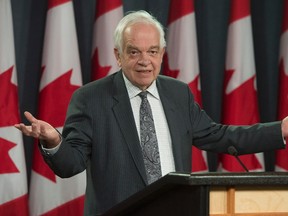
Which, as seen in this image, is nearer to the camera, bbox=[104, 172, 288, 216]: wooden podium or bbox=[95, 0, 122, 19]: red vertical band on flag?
bbox=[104, 172, 288, 216]: wooden podium

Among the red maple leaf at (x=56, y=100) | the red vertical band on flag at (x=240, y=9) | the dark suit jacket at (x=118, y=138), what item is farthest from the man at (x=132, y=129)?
the red vertical band on flag at (x=240, y=9)

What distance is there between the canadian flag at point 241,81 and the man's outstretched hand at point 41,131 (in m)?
2.09

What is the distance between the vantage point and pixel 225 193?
71.2 inches

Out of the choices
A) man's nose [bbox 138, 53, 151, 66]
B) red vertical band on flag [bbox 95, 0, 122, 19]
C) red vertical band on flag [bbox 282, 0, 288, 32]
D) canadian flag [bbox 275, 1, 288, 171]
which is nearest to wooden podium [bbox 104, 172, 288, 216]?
man's nose [bbox 138, 53, 151, 66]

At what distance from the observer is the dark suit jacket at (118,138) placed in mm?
2566

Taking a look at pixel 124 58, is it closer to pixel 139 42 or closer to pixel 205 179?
pixel 139 42

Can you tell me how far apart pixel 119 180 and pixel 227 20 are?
2251mm

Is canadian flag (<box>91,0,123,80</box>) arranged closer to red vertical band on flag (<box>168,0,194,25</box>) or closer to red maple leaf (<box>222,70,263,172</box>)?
red vertical band on flag (<box>168,0,194,25</box>)

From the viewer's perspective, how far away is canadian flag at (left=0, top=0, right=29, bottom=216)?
3777mm

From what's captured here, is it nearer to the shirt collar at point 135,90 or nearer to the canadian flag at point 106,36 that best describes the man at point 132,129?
the shirt collar at point 135,90

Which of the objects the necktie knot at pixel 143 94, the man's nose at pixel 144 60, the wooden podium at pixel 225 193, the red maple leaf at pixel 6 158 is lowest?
the wooden podium at pixel 225 193

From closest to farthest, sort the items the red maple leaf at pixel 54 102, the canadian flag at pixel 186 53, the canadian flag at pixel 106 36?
the red maple leaf at pixel 54 102 < the canadian flag at pixel 106 36 < the canadian flag at pixel 186 53

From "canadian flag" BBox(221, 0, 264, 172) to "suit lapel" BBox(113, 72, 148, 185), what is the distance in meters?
1.61

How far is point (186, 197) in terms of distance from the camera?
1833 mm
